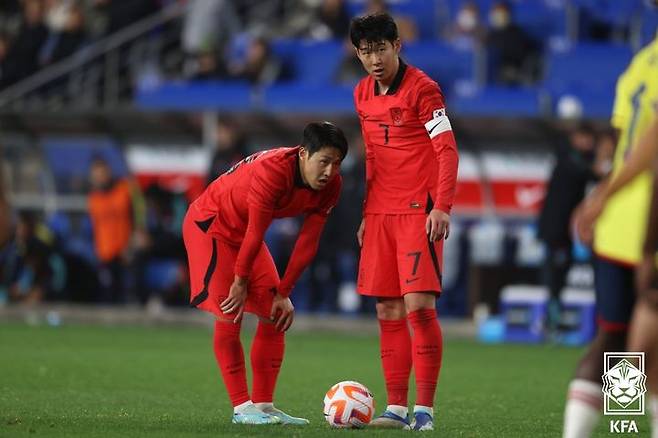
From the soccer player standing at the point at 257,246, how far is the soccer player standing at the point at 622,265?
2.18 metres

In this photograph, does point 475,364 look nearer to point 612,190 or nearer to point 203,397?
point 203,397

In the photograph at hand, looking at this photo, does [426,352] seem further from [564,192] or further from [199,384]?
[564,192]

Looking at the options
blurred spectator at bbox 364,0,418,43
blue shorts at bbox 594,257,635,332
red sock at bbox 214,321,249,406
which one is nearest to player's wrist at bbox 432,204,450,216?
red sock at bbox 214,321,249,406

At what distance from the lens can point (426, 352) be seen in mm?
8031

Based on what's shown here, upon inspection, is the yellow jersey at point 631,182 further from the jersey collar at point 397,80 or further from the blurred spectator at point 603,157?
the blurred spectator at point 603,157

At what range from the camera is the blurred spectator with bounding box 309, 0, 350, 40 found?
70.0 ft

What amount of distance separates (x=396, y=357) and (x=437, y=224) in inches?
34.4

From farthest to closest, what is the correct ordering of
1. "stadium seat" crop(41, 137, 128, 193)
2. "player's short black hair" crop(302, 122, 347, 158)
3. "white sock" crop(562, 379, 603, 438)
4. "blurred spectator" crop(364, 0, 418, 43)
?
"stadium seat" crop(41, 137, 128, 193)
"blurred spectator" crop(364, 0, 418, 43)
"player's short black hair" crop(302, 122, 347, 158)
"white sock" crop(562, 379, 603, 438)

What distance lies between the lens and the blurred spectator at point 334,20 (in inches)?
840

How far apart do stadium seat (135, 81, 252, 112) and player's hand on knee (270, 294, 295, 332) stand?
12368 mm

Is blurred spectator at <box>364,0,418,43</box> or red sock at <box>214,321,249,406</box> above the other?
blurred spectator at <box>364,0,418,43</box>

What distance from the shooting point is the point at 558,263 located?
→ 16844 mm

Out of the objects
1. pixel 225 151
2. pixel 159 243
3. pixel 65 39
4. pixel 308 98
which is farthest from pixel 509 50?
pixel 65 39

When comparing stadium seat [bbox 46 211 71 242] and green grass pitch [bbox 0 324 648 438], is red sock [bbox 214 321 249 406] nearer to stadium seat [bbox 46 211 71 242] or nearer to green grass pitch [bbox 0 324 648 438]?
green grass pitch [bbox 0 324 648 438]
